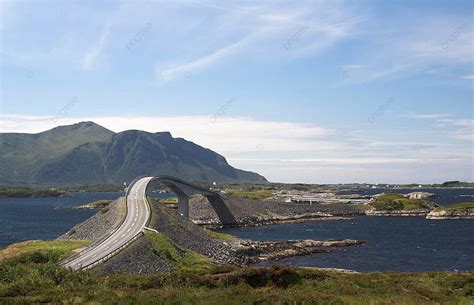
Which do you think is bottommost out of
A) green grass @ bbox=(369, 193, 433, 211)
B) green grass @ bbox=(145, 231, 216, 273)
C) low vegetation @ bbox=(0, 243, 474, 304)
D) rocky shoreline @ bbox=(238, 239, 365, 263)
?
rocky shoreline @ bbox=(238, 239, 365, 263)

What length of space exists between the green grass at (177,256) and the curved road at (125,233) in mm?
3631

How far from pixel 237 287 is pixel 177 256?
29.4 m

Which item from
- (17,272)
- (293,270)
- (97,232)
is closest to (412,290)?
(293,270)

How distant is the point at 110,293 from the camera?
28.8 m

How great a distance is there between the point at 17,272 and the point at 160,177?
91317 mm

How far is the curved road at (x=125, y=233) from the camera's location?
5084cm

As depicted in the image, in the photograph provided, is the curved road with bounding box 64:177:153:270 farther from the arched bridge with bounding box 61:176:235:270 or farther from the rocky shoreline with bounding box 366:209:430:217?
the rocky shoreline with bounding box 366:209:430:217

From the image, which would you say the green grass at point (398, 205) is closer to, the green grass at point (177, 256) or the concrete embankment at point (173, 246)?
the concrete embankment at point (173, 246)

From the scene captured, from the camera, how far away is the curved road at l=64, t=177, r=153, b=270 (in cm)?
5084

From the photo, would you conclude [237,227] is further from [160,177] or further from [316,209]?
[316,209]

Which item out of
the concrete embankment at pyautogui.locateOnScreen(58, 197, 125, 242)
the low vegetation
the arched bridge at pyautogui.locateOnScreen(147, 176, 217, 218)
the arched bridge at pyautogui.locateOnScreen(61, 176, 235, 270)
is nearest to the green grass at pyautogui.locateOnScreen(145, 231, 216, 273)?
the arched bridge at pyautogui.locateOnScreen(61, 176, 235, 270)

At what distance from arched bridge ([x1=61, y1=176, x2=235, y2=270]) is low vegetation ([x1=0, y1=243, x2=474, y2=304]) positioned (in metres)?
11.7

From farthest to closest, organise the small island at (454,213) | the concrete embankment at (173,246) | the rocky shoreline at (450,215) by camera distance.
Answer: the small island at (454,213), the rocky shoreline at (450,215), the concrete embankment at (173,246)

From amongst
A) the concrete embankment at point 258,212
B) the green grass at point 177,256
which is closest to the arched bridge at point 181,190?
the concrete embankment at point 258,212
